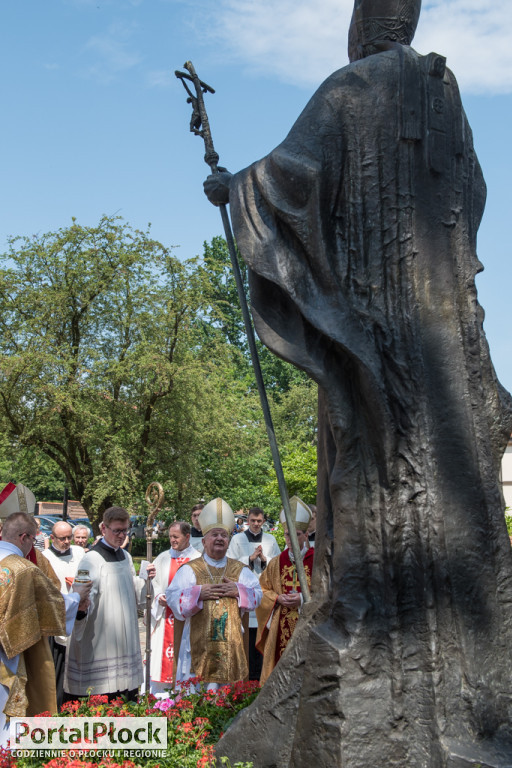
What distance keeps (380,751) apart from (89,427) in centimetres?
2074

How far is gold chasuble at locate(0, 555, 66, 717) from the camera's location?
5449mm

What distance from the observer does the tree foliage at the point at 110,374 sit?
2247 centimetres

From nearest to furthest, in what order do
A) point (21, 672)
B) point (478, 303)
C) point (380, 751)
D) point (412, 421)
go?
point (380, 751), point (412, 421), point (478, 303), point (21, 672)

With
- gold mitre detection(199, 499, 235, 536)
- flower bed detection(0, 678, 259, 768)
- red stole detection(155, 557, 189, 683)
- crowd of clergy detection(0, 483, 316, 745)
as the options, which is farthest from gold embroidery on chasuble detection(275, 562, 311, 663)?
flower bed detection(0, 678, 259, 768)

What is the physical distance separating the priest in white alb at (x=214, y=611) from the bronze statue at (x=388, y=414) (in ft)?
13.0

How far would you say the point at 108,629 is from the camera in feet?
24.2

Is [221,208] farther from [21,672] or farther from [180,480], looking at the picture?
[180,480]

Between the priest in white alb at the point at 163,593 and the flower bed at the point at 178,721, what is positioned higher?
the priest in white alb at the point at 163,593

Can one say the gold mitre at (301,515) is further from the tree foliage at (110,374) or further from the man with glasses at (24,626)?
the tree foliage at (110,374)

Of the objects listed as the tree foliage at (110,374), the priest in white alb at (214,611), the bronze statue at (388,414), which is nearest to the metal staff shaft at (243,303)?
the bronze statue at (388,414)

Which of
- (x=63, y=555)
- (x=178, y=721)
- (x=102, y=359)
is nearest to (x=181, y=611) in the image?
(x=63, y=555)

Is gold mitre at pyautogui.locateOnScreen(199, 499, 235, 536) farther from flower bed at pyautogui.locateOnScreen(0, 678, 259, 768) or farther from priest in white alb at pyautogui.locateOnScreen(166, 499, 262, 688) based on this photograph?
flower bed at pyautogui.locateOnScreen(0, 678, 259, 768)

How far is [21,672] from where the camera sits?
5555 mm

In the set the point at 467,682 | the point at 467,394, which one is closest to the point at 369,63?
the point at 467,394
